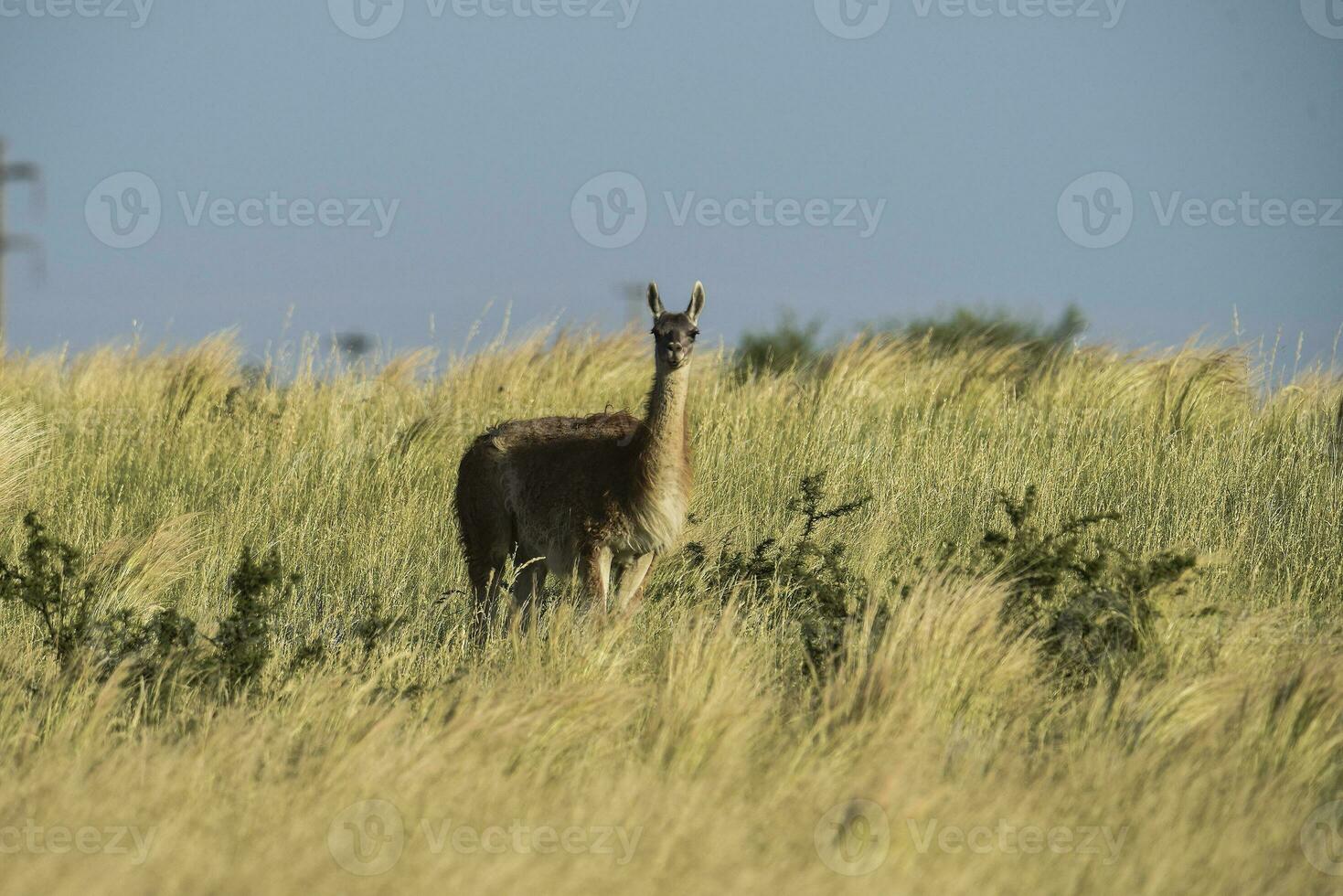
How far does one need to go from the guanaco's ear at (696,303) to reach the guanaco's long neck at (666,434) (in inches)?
10.5

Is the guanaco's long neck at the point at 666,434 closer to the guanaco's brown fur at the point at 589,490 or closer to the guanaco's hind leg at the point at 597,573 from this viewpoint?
the guanaco's brown fur at the point at 589,490

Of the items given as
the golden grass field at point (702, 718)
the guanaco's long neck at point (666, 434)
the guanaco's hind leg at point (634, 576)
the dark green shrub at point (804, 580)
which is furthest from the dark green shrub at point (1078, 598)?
the guanaco's hind leg at point (634, 576)

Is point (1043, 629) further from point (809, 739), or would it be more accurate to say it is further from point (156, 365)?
point (156, 365)

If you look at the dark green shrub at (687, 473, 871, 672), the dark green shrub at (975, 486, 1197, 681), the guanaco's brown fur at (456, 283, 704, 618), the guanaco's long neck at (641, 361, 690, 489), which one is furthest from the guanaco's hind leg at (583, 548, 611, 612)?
the dark green shrub at (975, 486, 1197, 681)

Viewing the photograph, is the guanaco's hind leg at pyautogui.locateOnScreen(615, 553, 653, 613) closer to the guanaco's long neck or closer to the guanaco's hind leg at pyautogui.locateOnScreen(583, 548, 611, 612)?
the guanaco's hind leg at pyautogui.locateOnScreen(583, 548, 611, 612)

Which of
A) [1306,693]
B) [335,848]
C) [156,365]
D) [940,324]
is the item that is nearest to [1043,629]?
[1306,693]

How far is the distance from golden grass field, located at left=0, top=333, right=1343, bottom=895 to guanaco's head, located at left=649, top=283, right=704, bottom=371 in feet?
4.27

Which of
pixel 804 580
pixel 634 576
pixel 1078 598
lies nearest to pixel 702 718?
pixel 1078 598

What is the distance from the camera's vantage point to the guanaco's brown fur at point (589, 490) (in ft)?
24.9

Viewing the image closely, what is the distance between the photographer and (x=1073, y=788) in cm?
506

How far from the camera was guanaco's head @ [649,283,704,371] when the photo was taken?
7461 mm

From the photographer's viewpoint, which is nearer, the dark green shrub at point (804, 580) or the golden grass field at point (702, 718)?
the golden grass field at point (702, 718)

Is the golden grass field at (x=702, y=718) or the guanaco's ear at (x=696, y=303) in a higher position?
the guanaco's ear at (x=696, y=303)

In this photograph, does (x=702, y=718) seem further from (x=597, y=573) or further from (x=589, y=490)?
(x=589, y=490)
